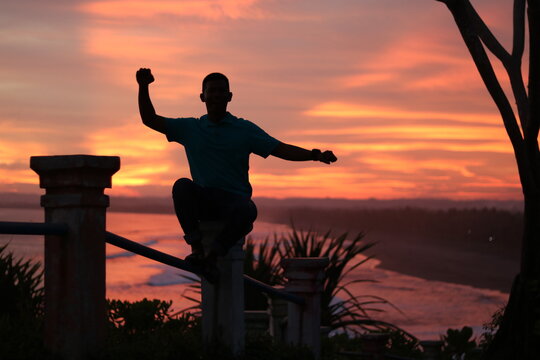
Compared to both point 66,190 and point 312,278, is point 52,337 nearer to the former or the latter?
point 66,190

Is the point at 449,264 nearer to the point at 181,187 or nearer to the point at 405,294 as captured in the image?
the point at 405,294

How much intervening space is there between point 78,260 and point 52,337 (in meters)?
0.48

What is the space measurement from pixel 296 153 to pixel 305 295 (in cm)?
160

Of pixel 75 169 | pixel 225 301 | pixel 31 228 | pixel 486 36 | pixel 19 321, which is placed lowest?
pixel 19 321

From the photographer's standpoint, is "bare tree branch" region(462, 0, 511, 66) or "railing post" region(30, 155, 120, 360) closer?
"railing post" region(30, 155, 120, 360)

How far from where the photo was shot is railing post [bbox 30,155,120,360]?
459 centimetres

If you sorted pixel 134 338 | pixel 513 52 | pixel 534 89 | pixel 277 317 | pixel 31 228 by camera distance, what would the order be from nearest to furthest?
pixel 31 228 → pixel 134 338 → pixel 277 317 → pixel 534 89 → pixel 513 52

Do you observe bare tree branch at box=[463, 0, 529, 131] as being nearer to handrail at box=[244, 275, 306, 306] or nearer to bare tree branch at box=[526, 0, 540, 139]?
bare tree branch at box=[526, 0, 540, 139]

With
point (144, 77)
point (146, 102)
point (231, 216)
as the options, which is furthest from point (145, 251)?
point (144, 77)

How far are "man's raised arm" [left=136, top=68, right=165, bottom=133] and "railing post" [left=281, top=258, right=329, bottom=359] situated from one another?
190 cm

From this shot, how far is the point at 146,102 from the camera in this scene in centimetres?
556

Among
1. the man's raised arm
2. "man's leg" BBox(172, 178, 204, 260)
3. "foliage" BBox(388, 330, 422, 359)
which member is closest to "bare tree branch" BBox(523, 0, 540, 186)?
"foliage" BBox(388, 330, 422, 359)

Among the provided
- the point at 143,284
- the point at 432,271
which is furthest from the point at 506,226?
the point at 143,284

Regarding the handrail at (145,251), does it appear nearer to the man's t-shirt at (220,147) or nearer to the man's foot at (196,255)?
the man's foot at (196,255)
